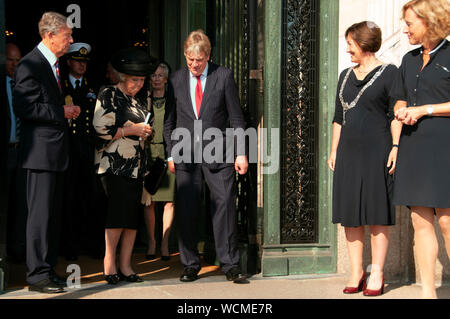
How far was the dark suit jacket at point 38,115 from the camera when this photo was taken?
5.13 metres

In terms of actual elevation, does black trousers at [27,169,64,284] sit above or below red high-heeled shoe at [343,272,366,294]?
above

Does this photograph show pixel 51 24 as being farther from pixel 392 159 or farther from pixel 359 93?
pixel 392 159

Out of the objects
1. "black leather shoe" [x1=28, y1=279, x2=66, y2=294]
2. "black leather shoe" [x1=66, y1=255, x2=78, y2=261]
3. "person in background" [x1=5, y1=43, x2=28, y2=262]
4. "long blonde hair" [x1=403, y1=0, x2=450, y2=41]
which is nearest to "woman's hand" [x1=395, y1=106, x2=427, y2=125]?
"long blonde hair" [x1=403, y1=0, x2=450, y2=41]

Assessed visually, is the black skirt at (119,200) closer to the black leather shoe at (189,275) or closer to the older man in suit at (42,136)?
the older man in suit at (42,136)

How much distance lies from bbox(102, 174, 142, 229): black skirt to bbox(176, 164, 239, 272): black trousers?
451mm

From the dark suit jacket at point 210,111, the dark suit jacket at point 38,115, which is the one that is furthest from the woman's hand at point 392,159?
the dark suit jacket at point 38,115

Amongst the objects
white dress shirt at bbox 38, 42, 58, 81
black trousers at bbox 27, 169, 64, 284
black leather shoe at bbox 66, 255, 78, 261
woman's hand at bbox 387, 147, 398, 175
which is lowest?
black leather shoe at bbox 66, 255, 78, 261

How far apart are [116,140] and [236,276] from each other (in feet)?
4.79

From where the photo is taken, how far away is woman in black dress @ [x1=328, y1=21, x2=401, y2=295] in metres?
5.20

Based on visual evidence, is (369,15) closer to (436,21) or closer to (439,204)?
(436,21)

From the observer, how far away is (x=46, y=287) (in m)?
5.16

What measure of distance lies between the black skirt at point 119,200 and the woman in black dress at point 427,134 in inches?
82.1

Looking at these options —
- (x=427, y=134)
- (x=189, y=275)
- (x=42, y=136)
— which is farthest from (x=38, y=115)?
(x=427, y=134)

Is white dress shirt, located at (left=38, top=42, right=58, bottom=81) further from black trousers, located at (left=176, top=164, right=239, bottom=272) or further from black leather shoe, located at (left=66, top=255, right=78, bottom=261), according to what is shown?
black leather shoe, located at (left=66, top=255, right=78, bottom=261)
